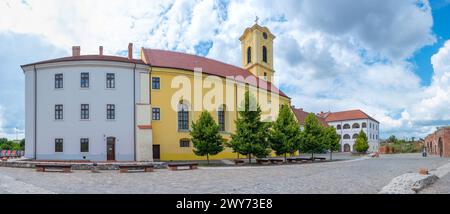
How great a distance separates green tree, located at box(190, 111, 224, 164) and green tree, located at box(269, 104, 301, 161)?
5.58 metres

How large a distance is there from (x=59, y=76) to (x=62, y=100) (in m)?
2.29

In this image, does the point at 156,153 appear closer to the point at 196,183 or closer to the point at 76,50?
the point at 76,50

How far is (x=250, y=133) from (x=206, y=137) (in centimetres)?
405

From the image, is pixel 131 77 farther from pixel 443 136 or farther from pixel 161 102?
pixel 443 136

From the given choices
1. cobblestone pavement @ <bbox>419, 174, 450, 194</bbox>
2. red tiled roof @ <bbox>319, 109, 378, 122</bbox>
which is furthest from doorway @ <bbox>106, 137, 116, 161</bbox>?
red tiled roof @ <bbox>319, 109, 378, 122</bbox>

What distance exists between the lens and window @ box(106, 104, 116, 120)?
30016 millimetres

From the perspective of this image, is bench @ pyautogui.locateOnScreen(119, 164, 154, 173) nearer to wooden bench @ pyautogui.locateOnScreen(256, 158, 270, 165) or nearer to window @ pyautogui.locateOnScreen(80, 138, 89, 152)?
window @ pyautogui.locateOnScreen(80, 138, 89, 152)

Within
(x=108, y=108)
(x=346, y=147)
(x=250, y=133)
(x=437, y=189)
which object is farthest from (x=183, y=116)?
(x=346, y=147)

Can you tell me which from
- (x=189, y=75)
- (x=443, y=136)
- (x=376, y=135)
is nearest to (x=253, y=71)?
(x=189, y=75)

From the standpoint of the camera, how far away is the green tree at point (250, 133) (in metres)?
29.5

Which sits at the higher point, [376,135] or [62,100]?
[62,100]

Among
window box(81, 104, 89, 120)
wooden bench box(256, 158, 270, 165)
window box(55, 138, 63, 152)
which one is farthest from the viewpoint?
wooden bench box(256, 158, 270, 165)

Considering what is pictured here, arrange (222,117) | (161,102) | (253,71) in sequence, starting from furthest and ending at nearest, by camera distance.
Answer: (253,71) < (222,117) < (161,102)

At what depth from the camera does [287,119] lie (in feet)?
110
